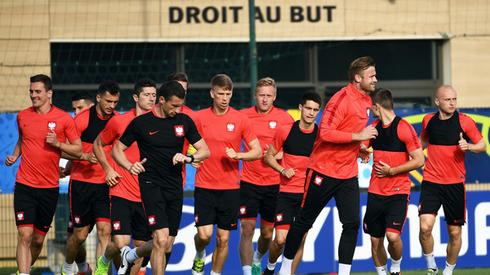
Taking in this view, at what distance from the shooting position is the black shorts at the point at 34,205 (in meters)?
14.2

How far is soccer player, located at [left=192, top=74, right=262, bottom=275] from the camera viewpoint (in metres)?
14.4

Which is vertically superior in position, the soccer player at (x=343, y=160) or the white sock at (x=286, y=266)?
the soccer player at (x=343, y=160)

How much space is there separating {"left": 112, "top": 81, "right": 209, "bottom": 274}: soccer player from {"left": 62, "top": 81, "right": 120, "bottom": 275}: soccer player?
1.98 m

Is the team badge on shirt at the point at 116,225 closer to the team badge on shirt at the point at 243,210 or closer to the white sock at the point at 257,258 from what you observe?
the team badge on shirt at the point at 243,210

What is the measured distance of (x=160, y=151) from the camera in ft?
41.3

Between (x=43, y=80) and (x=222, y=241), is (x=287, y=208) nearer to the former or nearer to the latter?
→ (x=222, y=241)

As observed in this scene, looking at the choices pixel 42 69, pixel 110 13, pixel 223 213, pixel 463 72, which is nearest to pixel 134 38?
pixel 110 13

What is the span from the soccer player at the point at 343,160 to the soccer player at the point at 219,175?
1446 millimetres

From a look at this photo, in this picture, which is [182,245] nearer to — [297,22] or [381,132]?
[381,132]

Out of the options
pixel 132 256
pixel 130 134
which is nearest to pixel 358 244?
pixel 132 256

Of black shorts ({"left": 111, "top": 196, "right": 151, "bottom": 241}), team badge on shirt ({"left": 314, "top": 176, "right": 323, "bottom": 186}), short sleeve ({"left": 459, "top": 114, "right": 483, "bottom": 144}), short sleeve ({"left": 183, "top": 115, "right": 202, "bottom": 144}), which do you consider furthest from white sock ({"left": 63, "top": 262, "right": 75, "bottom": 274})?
short sleeve ({"left": 459, "top": 114, "right": 483, "bottom": 144})

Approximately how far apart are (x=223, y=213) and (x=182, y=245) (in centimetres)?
304

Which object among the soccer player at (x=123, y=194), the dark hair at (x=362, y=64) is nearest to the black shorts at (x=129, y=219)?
the soccer player at (x=123, y=194)

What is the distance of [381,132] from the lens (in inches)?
561
